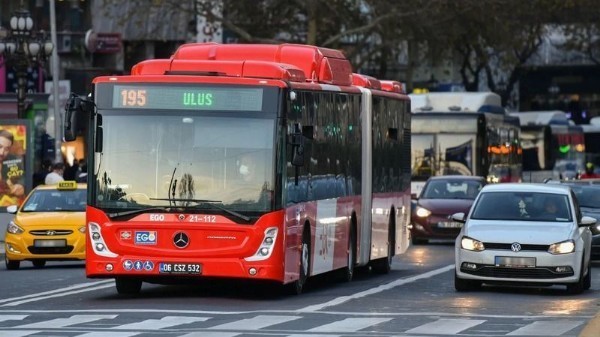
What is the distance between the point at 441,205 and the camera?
126ft

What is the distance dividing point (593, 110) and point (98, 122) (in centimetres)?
9372

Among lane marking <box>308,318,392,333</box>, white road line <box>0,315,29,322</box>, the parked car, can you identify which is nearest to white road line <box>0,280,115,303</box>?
white road line <box>0,315,29,322</box>

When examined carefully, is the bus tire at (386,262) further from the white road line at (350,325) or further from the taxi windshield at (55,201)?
the white road line at (350,325)

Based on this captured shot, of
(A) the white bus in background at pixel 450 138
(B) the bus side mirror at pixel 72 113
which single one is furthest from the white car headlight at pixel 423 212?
(B) the bus side mirror at pixel 72 113

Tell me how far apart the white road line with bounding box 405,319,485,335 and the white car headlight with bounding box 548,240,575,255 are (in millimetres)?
4324

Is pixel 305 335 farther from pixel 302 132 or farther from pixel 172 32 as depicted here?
pixel 172 32

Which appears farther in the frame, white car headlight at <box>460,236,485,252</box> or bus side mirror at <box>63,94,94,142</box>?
white car headlight at <box>460,236,485,252</box>

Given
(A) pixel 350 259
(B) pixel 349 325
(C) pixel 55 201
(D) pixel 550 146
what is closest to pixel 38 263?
(C) pixel 55 201

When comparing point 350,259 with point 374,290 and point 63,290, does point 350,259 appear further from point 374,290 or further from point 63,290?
point 63,290

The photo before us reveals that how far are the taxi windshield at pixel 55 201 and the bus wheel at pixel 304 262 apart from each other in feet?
28.7

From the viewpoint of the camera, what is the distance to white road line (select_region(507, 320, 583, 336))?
55.8 feet

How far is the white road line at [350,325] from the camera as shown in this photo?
17156 millimetres

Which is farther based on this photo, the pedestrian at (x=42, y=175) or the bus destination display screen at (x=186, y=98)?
the pedestrian at (x=42, y=175)

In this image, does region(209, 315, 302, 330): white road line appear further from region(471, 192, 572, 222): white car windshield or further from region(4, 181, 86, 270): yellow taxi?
region(4, 181, 86, 270): yellow taxi
